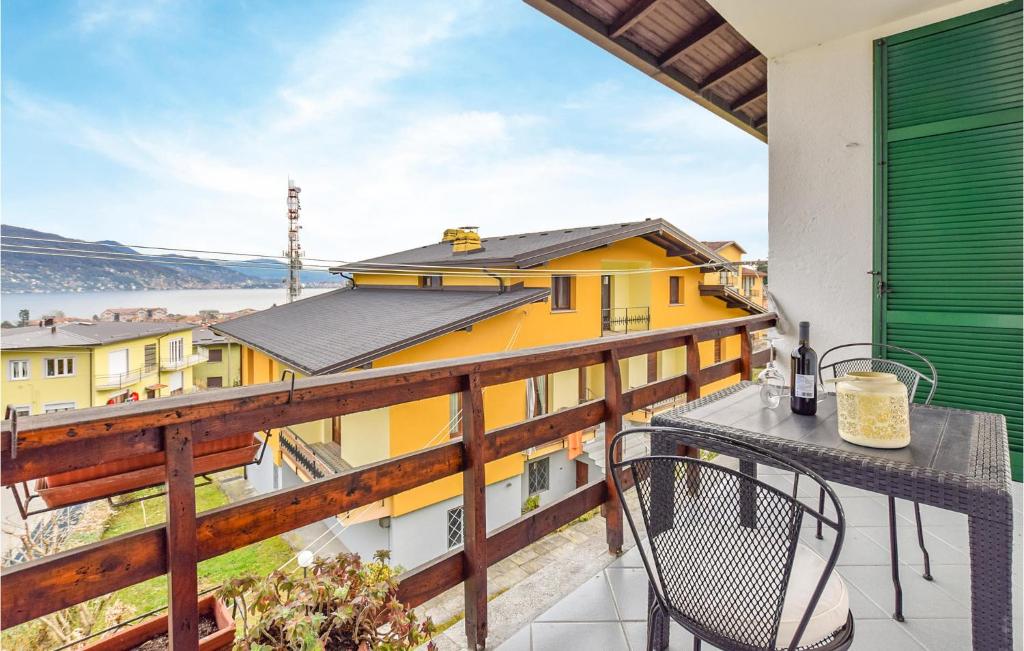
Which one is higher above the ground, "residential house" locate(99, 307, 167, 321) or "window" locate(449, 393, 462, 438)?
"residential house" locate(99, 307, 167, 321)

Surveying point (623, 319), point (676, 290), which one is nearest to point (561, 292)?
point (623, 319)

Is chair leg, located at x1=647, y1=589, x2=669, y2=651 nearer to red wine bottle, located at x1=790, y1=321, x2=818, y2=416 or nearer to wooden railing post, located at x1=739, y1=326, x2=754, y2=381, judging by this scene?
red wine bottle, located at x1=790, y1=321, x2=818, y2=416

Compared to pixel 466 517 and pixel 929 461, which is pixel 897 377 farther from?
pixel 466 517

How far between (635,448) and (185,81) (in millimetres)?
10833

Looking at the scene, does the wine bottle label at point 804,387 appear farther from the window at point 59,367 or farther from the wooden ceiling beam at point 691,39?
the window at point 59,367

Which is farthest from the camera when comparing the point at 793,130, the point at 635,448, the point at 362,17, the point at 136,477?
the point at 362,17

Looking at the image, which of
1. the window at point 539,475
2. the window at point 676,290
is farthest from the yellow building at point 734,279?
the window at point 539,475

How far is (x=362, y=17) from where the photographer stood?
1009cm

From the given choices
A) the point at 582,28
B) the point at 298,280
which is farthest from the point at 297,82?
the point at 582,28

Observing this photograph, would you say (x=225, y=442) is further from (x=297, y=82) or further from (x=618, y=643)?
(x=297, y=82)

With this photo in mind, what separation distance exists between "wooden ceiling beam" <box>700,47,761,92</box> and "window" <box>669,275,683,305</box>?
28.0 feet

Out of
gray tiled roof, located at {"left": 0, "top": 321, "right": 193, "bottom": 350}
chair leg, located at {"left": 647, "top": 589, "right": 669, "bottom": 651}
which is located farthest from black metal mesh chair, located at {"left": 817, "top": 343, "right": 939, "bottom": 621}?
gray tiled roof, located at {"left": 0, "top": 321, "right": 193, "bottom": 350}

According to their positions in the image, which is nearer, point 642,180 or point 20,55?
point 20,55

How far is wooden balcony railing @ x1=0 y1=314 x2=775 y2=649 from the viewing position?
0.76m
